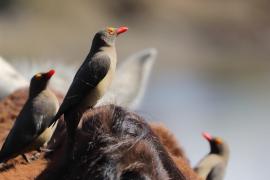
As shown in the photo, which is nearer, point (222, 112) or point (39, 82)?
point (39, 82)

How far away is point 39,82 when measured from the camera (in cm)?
247

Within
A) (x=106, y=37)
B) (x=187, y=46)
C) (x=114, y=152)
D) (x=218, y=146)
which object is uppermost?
(x=106, y=37)

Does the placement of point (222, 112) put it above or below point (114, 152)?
below

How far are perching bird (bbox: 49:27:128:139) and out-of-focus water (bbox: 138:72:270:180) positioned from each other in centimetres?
578

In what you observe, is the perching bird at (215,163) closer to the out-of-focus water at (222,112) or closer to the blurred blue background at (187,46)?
the out-of-focus water at (222,112)

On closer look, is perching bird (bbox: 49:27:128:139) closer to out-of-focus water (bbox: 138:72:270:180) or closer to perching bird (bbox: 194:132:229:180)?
perching bird (bbox: 194:132:229:180)

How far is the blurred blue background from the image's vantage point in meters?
12.6

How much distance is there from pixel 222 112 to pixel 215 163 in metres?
9.58

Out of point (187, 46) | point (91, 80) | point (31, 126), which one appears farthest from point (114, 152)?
point (187, 46)

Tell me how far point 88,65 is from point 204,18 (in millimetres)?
16180

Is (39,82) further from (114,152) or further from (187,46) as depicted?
(187,46)

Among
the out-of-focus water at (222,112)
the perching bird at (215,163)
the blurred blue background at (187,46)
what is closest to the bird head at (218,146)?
the perching bird at (215,163)

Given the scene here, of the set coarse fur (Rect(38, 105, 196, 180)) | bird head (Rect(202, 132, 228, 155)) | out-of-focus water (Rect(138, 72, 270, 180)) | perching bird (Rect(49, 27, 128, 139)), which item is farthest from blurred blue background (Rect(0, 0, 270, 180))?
coarse fur (Rect(38, 105, 196, 180))

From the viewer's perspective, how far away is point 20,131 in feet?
7.84
